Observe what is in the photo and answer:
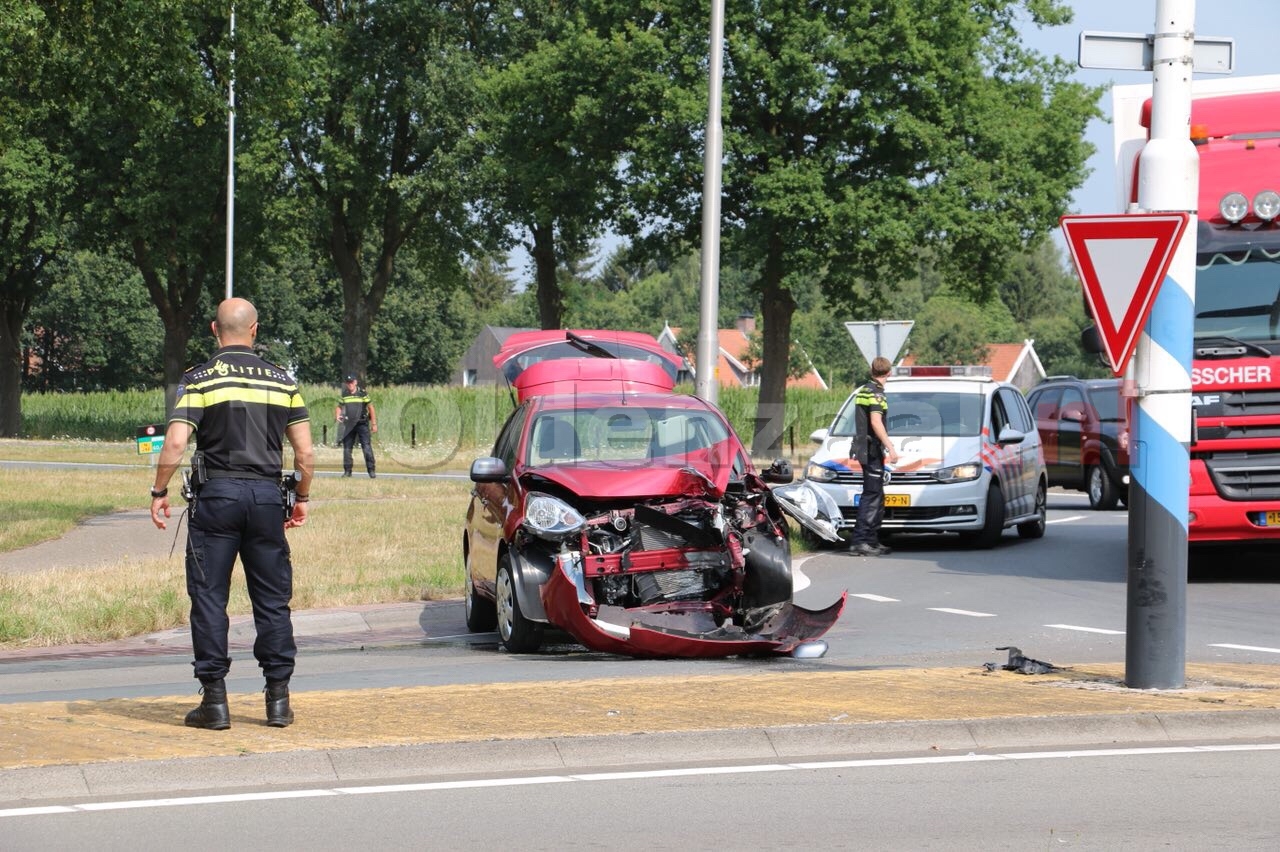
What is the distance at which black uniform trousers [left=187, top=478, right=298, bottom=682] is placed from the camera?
7703 millimetres

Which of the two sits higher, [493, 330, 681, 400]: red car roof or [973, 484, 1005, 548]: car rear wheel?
[493, 330, 681, 400]: red car roof

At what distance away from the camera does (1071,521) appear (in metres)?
22.9

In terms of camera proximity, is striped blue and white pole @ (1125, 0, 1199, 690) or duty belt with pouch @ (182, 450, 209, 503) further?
striped blue and white pole @ (1125, 0, 1199, 690)

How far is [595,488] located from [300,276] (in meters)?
87.5

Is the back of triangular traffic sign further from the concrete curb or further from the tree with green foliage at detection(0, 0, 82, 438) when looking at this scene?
the tree with green foliage at detection(0, 0, 82, 438)

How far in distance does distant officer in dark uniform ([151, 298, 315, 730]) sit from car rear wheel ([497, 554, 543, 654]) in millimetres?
3159

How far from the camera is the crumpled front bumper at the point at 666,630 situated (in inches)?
407

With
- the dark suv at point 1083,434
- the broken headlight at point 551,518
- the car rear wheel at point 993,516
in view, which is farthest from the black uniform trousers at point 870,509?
the dark suv at point 1083,434

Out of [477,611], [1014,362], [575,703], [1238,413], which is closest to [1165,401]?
[575,703]

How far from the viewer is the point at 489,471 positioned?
37.3 ft

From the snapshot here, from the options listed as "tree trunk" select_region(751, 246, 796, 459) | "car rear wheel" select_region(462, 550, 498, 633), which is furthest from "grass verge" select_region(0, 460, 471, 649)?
"tree trunk" select_region(751, 246, 796, 459)

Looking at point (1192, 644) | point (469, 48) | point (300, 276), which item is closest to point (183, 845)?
point (1192, 644)

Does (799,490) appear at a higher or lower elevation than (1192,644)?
higher

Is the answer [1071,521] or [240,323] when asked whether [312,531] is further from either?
[240,323]
